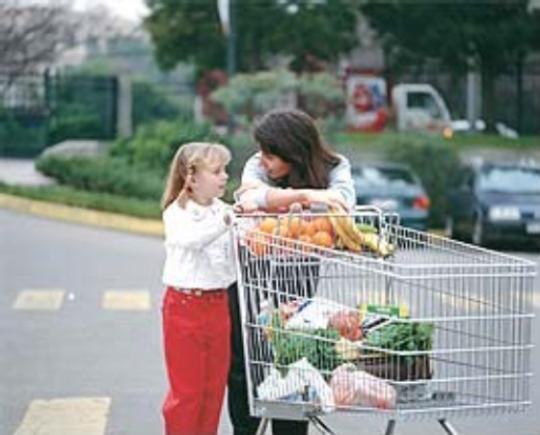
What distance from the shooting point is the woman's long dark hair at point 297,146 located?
6789 mm

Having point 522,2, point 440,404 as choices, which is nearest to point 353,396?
point 440,404

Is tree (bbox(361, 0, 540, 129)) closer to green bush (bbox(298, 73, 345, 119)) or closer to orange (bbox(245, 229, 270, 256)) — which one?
green bush (bbox(298, 73, 345, 119))

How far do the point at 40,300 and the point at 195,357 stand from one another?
8550 millimetres

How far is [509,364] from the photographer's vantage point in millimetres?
6199

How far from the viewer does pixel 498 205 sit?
2353cm

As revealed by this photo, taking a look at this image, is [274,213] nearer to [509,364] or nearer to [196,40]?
[509,364]

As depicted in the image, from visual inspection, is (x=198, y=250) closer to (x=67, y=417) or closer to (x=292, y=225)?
(x=292, y=225)

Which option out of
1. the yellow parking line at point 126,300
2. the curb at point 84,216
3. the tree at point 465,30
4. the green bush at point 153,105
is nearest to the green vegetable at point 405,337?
the yellow parking line at point 126,300

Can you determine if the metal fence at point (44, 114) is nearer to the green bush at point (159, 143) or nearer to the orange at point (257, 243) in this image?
the green bush at point (159, 143)

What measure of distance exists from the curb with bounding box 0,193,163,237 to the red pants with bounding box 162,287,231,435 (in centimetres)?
1609

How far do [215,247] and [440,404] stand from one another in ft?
3.96

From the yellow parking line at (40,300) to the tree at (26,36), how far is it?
19281 millimetres

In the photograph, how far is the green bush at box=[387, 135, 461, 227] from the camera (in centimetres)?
2828

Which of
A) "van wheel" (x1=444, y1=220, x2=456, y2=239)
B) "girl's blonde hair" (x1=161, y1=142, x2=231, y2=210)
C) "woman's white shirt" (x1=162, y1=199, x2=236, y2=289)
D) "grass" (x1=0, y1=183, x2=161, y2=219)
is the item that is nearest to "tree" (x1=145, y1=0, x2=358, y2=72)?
"van wheel" (x1=444, y1=220, x2=456, y2=239)
